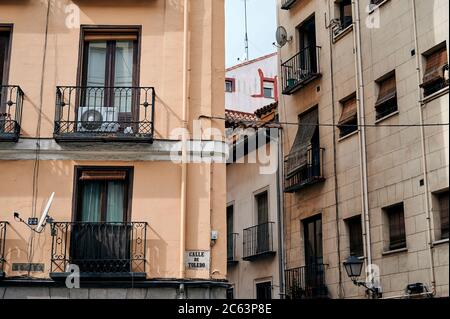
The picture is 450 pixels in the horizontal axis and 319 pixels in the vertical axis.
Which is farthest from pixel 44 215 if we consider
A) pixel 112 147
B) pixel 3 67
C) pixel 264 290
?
pixel 264 290

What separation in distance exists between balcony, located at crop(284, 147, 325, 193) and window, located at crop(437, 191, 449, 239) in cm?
447

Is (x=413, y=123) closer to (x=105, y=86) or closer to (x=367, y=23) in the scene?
(x=367, y=23)

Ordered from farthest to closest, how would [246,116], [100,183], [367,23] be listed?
1. [246,116]
2. [367,23]
3. [100,183]

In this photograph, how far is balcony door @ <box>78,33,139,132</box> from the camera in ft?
49.5

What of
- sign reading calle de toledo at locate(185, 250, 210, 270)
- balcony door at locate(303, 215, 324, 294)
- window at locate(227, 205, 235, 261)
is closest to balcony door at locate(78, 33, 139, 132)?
sign reading calle de toledo at locate(185, 250, 210, 270)

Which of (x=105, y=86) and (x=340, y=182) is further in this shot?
(x=340, y=182)

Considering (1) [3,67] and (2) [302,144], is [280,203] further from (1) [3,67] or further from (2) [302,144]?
→ (1) [3,67]

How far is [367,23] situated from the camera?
18.1m

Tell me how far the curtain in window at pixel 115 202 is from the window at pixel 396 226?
5791mm

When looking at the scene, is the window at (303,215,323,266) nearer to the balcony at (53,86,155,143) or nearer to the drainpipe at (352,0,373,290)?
the drainpipe at (352,0,373,290)

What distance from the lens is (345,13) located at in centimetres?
1959

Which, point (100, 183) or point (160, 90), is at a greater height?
point (160, 90)
